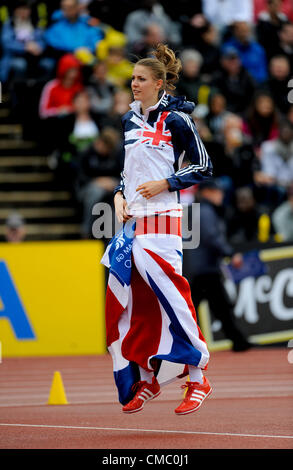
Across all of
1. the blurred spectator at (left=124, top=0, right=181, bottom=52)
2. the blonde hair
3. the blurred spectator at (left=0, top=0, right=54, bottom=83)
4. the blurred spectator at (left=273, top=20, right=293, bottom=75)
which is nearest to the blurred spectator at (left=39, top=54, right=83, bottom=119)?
the blurred spectator at (left=0, top=0, right=54, bottom=83)

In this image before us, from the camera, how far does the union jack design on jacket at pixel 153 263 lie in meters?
7.45

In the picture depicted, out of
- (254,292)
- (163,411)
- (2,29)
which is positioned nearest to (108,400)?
(163,411)

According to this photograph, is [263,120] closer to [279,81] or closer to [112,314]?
[279,81]

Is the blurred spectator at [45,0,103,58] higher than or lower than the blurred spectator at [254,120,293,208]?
higher

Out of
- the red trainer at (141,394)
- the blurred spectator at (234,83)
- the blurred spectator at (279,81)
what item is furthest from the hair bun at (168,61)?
the blurred spectator at (279,81)

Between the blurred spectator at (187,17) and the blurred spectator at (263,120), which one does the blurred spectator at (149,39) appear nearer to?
the blurred spectator at (187,17)

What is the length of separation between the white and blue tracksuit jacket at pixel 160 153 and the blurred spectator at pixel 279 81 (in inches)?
481

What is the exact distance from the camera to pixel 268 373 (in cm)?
1238

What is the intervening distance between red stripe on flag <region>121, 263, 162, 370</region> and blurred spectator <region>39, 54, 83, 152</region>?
10.3 meters

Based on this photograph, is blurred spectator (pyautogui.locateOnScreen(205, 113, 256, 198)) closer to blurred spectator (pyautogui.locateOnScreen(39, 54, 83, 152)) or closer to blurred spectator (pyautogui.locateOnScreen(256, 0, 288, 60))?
blurred spectator (pyautogui.locateOnScreen(39, 54, 83, 152))

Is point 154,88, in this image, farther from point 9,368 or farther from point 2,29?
point 2,29

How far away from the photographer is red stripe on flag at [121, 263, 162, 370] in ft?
24.7

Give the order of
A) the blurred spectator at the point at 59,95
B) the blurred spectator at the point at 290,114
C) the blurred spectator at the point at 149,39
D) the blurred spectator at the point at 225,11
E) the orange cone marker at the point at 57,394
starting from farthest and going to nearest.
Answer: the blurred spectator at the point at 225,11
the blurred spectator at the point at 290,114
the blurred spectator at the point at 149,39
the blurred spectator at the point at 59,95
the orange cone marker at the point at 57,394
